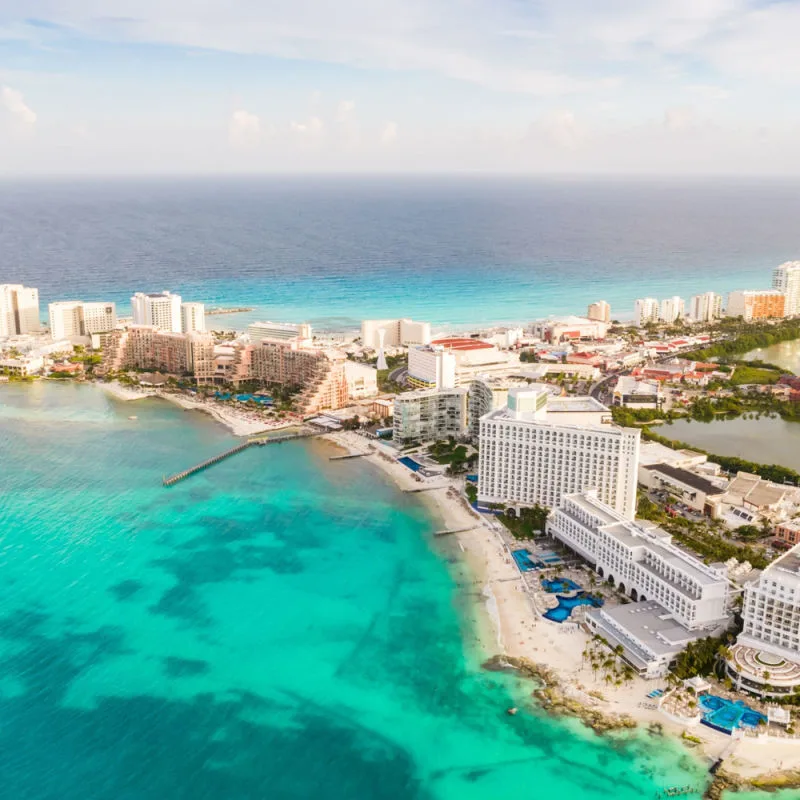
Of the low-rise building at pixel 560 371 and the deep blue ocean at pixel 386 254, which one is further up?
the deep blue ocean at pixel 386 254

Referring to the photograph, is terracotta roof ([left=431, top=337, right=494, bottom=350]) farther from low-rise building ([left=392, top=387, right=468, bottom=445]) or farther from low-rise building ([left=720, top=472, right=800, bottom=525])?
low-rise building ([left=720, top=472, right=800, bottom=525])

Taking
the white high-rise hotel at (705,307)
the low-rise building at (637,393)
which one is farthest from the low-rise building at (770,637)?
the white high-rise hotel at (705,307)

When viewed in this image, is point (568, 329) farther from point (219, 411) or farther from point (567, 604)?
point (567, 604)

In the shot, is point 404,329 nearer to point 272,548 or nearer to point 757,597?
point 272,548

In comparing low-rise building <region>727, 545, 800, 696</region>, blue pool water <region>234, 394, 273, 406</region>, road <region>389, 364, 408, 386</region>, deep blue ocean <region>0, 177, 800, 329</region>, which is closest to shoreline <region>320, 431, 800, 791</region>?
low-rise building <region>727, 545, 800, 696</region>

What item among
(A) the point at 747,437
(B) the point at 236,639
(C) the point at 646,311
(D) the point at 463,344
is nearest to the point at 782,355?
(C) the point at 646,311

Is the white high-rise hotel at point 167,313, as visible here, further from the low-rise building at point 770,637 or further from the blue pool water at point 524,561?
the low-rise building at point 770,637
